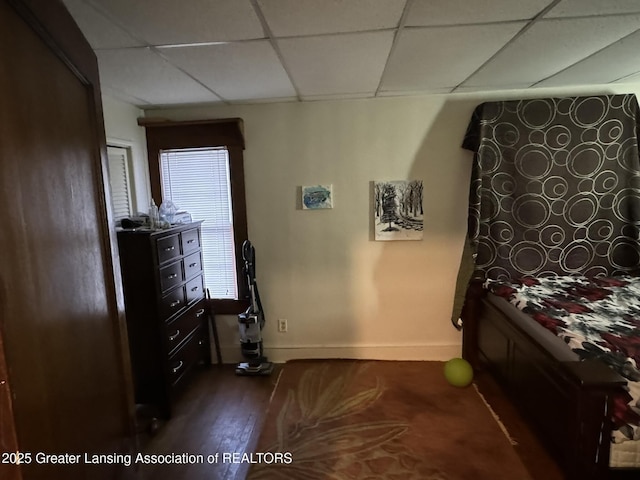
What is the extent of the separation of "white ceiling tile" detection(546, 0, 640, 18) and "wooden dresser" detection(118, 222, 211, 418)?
2448 mm

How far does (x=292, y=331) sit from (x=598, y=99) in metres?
3.04

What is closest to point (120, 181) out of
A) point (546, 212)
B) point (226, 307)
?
point (226, 307)

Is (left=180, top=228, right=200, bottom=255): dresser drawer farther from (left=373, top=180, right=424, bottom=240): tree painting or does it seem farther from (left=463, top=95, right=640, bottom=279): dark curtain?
(left=463, top=95, right=640, bottom=279): dark curtain

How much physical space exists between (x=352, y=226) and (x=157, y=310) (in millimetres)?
1646

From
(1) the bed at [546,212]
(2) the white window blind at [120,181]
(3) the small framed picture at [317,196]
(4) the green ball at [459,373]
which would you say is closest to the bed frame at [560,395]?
(1) the bed at [546,212]

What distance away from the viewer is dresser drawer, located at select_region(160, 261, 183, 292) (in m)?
2.48

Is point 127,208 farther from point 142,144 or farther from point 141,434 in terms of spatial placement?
point 141,434

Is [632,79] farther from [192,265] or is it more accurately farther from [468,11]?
[192,265]

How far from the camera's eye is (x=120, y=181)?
282cm

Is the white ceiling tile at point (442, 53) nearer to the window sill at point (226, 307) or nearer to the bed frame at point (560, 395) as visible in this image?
the bed frame at point (560, 395)

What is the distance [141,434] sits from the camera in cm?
238

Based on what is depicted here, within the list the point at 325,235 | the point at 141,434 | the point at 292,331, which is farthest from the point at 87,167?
the point at 292,331

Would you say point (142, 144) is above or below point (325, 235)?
above

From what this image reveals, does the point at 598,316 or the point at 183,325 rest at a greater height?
the point at 598,316
